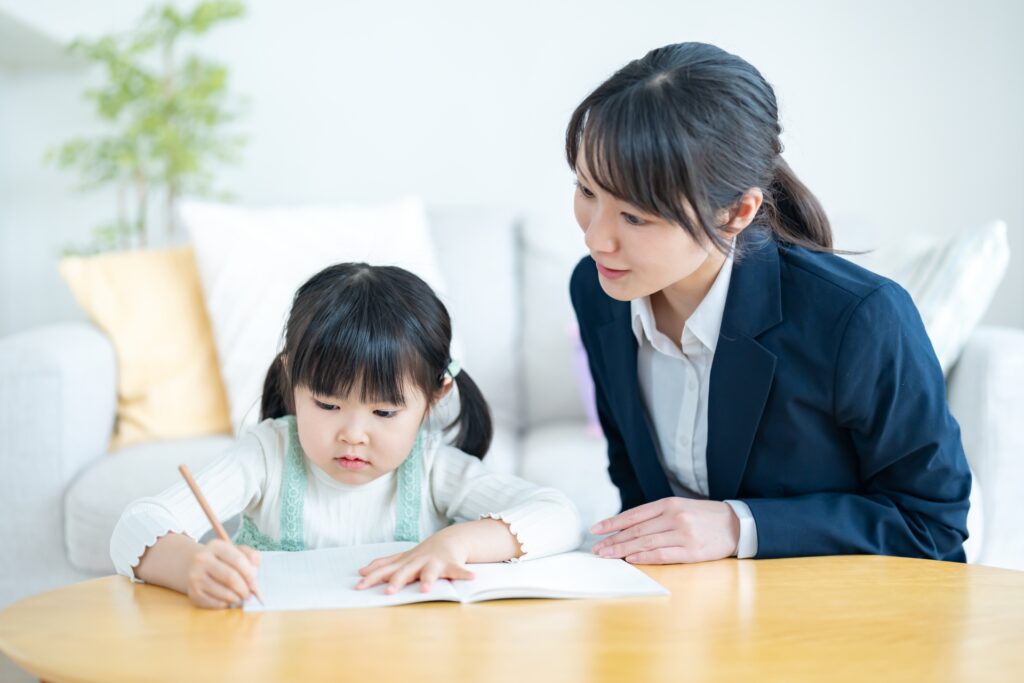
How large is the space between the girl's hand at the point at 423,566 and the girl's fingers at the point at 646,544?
0.51 ft

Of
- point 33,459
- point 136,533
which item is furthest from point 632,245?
point 33,459

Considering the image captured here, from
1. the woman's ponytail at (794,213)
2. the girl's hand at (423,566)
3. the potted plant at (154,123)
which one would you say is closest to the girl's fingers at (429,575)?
the girl's hand at (423,566)

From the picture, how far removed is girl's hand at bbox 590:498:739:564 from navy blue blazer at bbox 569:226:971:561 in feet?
0.12

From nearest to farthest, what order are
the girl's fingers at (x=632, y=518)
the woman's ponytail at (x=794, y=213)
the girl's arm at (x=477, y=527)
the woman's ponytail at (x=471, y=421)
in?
the girl's arm at (x=477, y=527), the girl's fingers at (x=632, y=518), the woman's ponytail at (x=794, y=213), the woman's ponytail at (x=471, y=421)

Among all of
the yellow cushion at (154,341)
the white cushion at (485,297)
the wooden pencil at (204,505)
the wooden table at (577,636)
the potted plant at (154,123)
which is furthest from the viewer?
the potted plant at (154,123)

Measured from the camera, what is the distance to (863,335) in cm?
106

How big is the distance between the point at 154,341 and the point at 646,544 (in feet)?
4.44

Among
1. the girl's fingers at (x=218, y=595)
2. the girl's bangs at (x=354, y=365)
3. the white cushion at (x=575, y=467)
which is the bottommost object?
the white cushion at (x=575, y=467)

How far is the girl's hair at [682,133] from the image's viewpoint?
98 centimetres

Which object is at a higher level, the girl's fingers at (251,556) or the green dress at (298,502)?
the girl's fingers at (251,556)

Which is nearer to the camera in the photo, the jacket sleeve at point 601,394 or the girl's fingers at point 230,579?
the girl's fingers at point 230,579

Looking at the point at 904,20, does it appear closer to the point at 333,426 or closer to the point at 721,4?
the point at 721,4

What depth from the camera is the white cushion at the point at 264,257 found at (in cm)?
203

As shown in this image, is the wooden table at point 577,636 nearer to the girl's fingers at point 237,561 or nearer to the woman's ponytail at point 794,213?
the girl's fingers at point 237,561
